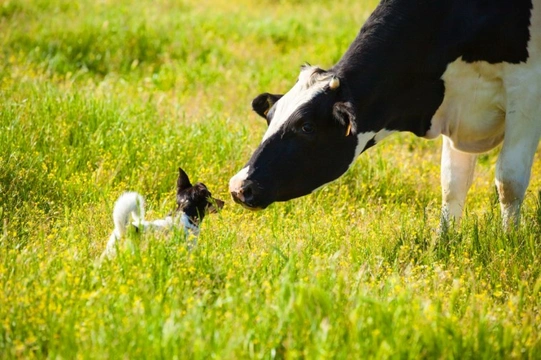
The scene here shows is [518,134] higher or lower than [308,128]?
lower

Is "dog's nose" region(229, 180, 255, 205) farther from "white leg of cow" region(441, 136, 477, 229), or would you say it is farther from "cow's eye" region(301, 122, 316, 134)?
"white leg of cow" region(441, 136, 477, 229)

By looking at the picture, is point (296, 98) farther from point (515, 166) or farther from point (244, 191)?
point (515, 166)

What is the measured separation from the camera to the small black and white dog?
5145 mm

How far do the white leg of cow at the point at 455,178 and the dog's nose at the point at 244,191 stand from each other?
1.96 meters

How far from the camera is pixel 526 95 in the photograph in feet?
20.5

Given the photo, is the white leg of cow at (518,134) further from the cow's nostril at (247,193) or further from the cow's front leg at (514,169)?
the cow's nostril at (247,193)

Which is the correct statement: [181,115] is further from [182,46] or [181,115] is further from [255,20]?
[255,20]

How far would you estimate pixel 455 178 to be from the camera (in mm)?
7020

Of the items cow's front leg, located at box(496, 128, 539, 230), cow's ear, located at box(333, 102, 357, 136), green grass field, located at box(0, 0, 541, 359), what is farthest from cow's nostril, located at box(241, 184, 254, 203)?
cow's front leg, located at box(496, 128, 539, 230)

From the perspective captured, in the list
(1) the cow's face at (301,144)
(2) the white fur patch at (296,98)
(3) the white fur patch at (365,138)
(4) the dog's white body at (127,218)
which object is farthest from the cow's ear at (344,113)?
(4) the dog's white body at (127,218)

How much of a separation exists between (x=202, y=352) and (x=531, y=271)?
2.42 m

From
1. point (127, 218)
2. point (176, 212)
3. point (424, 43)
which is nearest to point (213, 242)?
point (176, 212)

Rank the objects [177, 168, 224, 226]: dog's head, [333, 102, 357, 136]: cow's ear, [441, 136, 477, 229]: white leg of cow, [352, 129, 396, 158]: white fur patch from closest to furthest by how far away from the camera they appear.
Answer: [333, 102, 357, 136]: cow's ear → [177, 168, 224, 226]: dog's head → [352, 129, 396, 158]: white fur patch → [441, 136, 477, 229]: white leg of cow

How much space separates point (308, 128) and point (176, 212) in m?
1.05
